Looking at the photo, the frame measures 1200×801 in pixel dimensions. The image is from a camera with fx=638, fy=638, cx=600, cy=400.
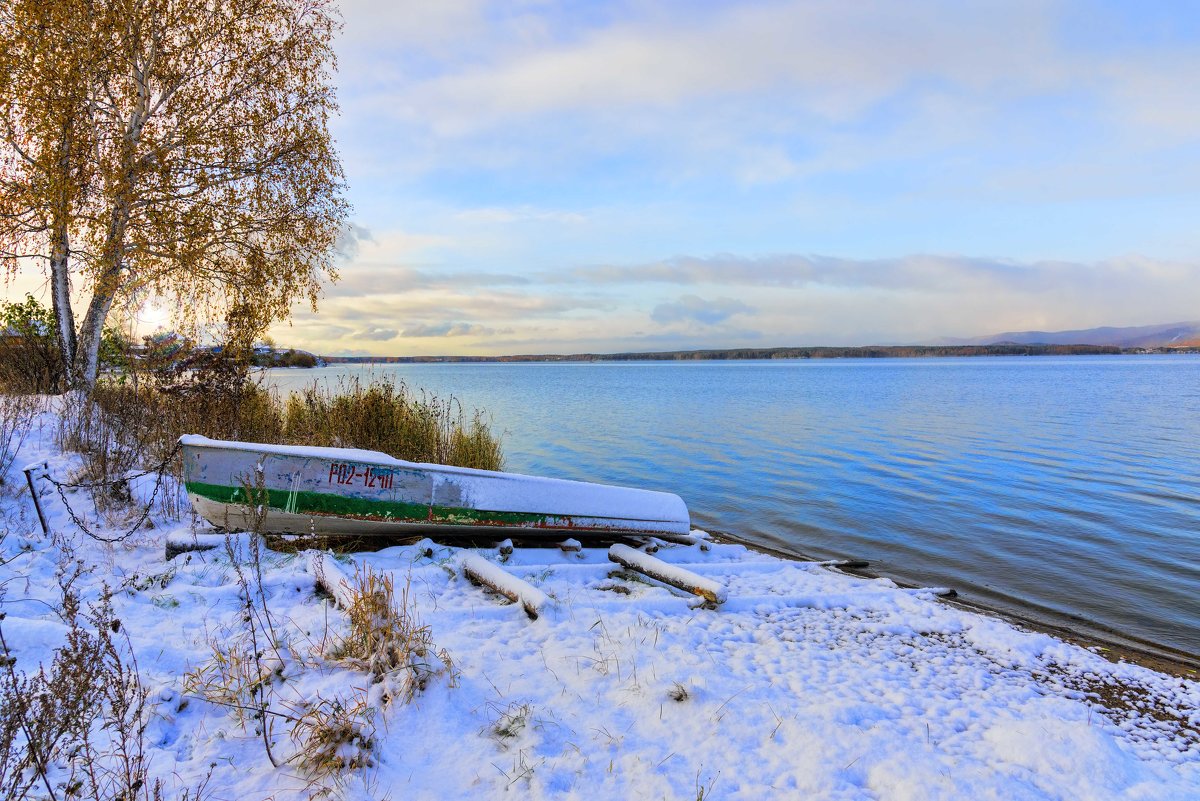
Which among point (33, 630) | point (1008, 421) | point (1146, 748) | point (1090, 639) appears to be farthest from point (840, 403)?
point (33, 630)

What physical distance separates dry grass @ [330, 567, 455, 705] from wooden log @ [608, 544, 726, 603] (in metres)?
2.29

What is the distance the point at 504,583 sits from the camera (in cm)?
495

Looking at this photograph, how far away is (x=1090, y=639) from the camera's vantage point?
5.68m

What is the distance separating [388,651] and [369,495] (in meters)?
3.03

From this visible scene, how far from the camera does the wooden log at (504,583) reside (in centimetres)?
455

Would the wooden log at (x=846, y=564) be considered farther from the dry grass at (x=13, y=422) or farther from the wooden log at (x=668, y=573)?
the dry grass at (x=13, y=422)

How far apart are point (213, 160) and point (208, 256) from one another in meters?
1.80

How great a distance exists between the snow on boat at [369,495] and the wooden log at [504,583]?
86 centimetres

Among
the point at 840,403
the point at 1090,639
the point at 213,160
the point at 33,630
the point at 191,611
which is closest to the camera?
the point at 33,630

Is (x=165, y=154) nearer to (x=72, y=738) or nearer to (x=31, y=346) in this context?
(x=31, y=346)

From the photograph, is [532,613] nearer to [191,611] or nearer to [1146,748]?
[191,611]

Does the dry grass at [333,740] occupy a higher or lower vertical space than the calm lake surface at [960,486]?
higher

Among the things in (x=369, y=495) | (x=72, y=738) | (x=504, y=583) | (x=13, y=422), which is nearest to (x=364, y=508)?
(x=369, y=495)

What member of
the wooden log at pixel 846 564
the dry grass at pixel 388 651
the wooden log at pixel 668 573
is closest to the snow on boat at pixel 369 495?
the wooden log at pixel 668 573
